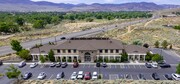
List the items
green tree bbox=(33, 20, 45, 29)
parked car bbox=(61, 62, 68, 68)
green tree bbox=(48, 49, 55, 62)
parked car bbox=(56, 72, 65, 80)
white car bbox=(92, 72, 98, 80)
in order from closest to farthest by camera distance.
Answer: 1. white car bbox=(92, 72, 98, 80)
2. parked car bbox=(56, 72, 65, 80)
3. parked car bbox=(61, 62, 68, 68)
4. green tree bbox=(48, 49, 55, 62)
5. green tree bbox=(33, 20, 45, 29)

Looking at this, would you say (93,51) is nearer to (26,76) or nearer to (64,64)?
(64,64)

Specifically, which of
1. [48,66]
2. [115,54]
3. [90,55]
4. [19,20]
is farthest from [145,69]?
[19,20]

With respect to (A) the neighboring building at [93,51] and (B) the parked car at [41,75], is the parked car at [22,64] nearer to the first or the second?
(A) the neighboring building at [93,51]

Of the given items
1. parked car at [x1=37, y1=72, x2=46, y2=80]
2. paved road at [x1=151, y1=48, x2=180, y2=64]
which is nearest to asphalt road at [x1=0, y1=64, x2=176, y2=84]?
parked car at [x1=37, y1=72, x2=46, y2=80]

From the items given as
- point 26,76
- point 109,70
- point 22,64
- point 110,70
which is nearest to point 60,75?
point 26,76

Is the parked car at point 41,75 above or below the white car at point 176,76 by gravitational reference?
below

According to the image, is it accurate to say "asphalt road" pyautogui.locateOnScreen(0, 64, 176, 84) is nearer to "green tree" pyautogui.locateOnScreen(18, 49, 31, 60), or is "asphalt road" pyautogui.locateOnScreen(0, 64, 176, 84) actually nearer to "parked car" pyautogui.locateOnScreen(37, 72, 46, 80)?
"parked car" pyautogui.locateOnScreen(37, 72, 46, 80)

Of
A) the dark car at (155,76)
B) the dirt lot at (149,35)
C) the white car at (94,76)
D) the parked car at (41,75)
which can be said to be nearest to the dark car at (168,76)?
the dark car at (155,76)
